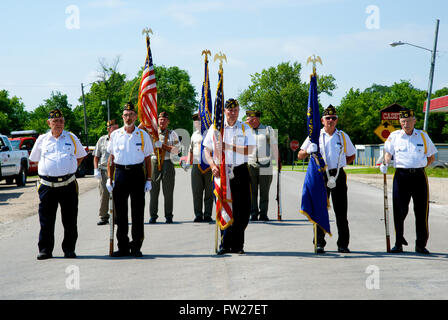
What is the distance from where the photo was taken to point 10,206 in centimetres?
Answer: 1581

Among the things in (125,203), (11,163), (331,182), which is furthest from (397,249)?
(11,163)

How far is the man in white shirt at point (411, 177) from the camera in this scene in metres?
8.16

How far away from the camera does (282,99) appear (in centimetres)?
8731

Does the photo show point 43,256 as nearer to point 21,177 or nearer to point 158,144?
point 158,144

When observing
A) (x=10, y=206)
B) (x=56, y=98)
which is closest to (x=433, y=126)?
(x=56, y=98)

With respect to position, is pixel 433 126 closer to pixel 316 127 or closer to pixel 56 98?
pixel 56 98

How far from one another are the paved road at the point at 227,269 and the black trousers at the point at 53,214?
0.83 feet

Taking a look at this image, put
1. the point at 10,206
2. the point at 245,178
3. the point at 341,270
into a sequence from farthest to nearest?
the point at 10,206, the point at 245,178, the point at 341,270

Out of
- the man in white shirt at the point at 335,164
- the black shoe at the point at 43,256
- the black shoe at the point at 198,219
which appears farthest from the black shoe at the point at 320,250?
the black shoe at the point at 198,219

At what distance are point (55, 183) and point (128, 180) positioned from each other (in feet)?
3.30

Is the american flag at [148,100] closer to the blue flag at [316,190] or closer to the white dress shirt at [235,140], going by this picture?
the white dress shirt at [235,140]

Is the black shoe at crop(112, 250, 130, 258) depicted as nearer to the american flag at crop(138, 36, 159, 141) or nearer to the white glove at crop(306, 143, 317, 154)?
the white glove at crop(306, 143, 317, 154)

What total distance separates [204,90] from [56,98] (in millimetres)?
109439
